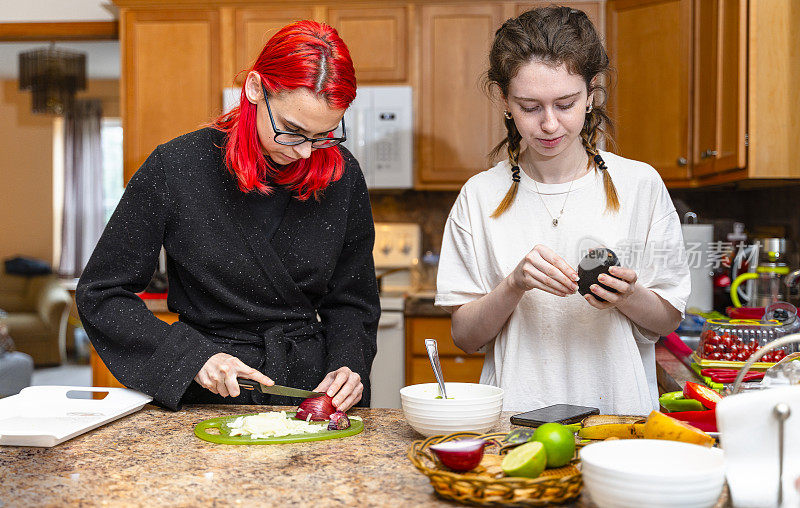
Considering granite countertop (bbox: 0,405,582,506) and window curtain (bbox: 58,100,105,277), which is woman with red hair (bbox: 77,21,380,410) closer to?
granite countertop (bbox: 0,405,582,506)

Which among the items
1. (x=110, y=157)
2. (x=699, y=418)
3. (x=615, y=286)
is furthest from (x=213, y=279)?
(x=110, y=157)

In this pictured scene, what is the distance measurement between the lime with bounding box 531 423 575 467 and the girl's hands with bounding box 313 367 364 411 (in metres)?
0.48

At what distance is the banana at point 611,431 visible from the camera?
112 centimetres

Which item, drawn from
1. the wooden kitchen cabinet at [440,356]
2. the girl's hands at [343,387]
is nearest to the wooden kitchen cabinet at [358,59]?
the wooden kitchen cabinet at [440,356]

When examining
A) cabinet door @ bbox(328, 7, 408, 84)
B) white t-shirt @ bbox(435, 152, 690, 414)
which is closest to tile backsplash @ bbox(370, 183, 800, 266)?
cabinet door @ bbox(328, 7, 408, 84)

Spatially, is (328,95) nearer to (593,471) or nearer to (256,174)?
(256,174)

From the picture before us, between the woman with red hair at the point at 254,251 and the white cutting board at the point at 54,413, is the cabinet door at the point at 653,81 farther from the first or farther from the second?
the white cutting board at the point at 54,413

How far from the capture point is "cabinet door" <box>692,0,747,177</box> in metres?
2.49

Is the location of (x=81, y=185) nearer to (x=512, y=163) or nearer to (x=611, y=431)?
(x=512, y=163)

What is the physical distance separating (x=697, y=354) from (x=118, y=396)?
1468mm

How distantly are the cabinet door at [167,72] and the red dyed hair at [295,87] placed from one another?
2484mm

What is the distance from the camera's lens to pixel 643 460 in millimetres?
930

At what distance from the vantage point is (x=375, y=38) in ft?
12.6

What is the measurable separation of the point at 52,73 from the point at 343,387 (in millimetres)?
5745
